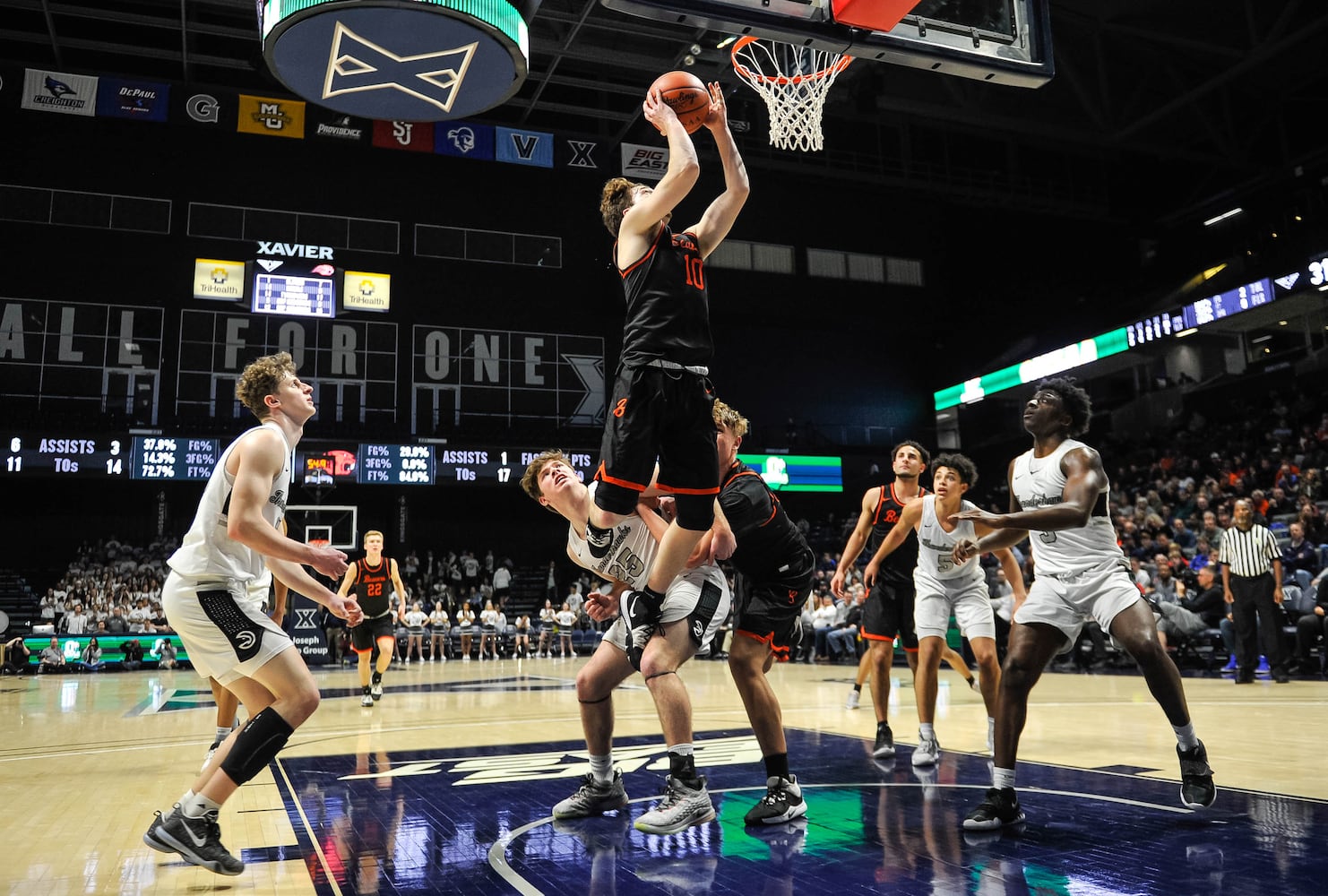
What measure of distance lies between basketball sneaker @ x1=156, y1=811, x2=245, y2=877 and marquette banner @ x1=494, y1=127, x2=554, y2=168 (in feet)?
79.3

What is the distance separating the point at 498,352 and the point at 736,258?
787 centimetres

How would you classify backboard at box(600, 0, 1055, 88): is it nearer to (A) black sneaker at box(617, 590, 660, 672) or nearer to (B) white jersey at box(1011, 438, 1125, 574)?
(B) white jersey at box(1011, 438, 1125, 574)

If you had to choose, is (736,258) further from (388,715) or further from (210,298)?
(388,715)

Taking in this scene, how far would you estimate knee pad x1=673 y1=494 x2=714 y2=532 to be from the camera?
3824 millimetres

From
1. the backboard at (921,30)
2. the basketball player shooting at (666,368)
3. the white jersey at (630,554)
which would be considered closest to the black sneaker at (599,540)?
the white jersey at (630,554)

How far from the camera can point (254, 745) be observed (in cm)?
339

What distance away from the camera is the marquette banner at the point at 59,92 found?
2286 centimetres

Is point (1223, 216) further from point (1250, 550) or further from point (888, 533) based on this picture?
point (888, 533)

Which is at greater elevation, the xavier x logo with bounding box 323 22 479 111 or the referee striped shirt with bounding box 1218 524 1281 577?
the xavier x logo with bounding box 323 22 479 111

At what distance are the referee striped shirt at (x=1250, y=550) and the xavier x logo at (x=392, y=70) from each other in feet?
36.2

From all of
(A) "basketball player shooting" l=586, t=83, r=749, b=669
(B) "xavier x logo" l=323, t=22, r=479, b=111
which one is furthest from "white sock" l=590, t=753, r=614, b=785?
(B) "xavier x logo" l=323, t=22, r=479, b=111

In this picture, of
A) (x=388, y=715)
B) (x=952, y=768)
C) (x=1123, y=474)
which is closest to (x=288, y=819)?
(x=952, y=768)

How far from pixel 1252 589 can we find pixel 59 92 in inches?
1043

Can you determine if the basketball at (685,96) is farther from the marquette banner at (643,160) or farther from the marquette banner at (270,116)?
the marquette banner at (270,116)
